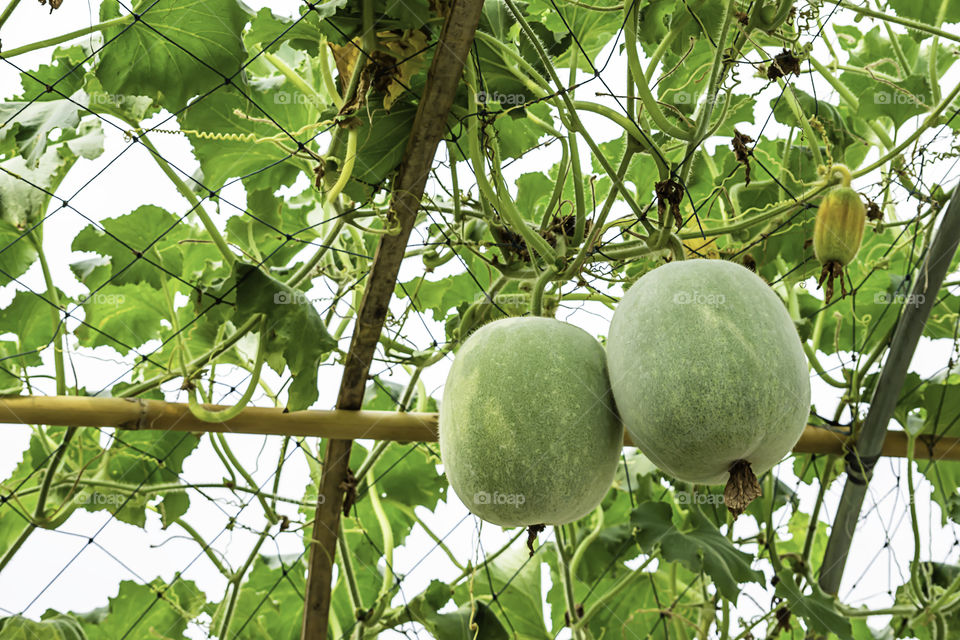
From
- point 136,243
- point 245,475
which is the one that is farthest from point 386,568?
point 136,243

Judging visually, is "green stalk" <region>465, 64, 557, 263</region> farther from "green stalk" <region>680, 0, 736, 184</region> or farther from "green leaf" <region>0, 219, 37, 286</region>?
"green leaf" <region>0, 219, 37, 286</region>

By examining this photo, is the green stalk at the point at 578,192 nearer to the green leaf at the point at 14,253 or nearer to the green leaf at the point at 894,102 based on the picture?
the green leaf at the point at 894,102

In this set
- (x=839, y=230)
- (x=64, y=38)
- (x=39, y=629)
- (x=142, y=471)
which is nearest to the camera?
(x=839, y=230)

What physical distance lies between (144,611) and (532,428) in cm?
129

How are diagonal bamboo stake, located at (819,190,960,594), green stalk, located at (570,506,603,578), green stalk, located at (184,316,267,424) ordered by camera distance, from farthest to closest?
green stalk, located at (570,506,603,578) → diagonal bamboo stake, located at (819,190,960,594) → green stalk, located at (184,316,267,424)

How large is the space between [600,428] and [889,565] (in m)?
1.14

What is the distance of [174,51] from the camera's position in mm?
1318

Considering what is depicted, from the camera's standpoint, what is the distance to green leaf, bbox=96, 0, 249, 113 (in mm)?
1271

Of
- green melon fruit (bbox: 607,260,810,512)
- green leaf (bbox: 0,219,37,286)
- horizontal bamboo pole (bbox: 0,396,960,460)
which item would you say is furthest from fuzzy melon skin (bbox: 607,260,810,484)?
green leaf (bbox: 0,219,37,286)

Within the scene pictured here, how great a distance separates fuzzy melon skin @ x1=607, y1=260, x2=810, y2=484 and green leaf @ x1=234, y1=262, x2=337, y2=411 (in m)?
0.46

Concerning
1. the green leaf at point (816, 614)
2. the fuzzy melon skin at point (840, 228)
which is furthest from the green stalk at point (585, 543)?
the fuzzy melon skin at point (840, 228)

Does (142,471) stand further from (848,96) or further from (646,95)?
(848,96)

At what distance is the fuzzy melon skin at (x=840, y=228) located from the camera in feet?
3.68

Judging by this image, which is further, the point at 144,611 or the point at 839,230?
the point at 144,611
